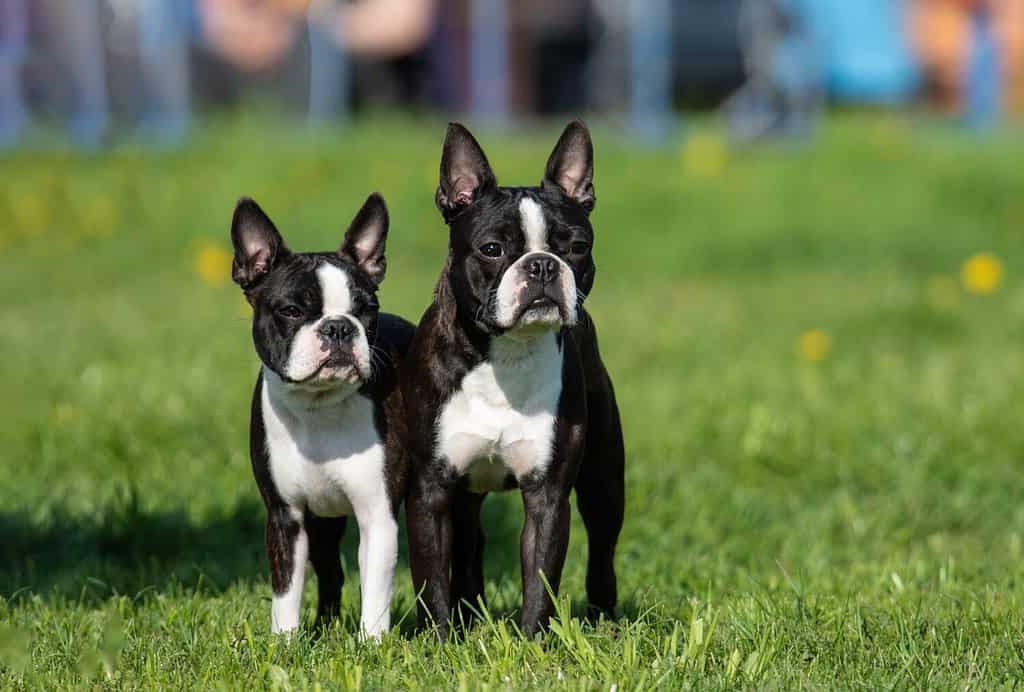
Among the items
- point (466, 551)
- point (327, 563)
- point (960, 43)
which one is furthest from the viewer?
point (960, 43)

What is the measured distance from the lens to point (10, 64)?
15.1 meters

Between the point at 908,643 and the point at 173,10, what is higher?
the point at 173,10

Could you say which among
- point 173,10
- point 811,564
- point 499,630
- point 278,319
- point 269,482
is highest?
point 173,10

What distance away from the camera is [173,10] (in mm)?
17016

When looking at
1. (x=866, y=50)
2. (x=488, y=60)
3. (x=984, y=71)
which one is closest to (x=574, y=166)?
(x=488, y=60)

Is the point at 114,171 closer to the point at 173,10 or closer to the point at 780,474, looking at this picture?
the point at 173,10

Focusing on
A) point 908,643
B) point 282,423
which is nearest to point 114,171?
point 282,423

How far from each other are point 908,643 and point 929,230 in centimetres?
877

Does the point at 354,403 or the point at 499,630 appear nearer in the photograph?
the point at 499,630

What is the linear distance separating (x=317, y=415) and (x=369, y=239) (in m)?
0.54

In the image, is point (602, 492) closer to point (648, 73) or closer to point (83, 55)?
point (83, 55)

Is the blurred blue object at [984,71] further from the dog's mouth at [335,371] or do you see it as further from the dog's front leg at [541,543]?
the dog's mouth at [335,371]

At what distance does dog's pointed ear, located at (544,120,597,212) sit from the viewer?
420 centimetres

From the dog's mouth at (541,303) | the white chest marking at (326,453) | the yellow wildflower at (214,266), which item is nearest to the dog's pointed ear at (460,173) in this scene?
the dog's mouth at (541,303)
